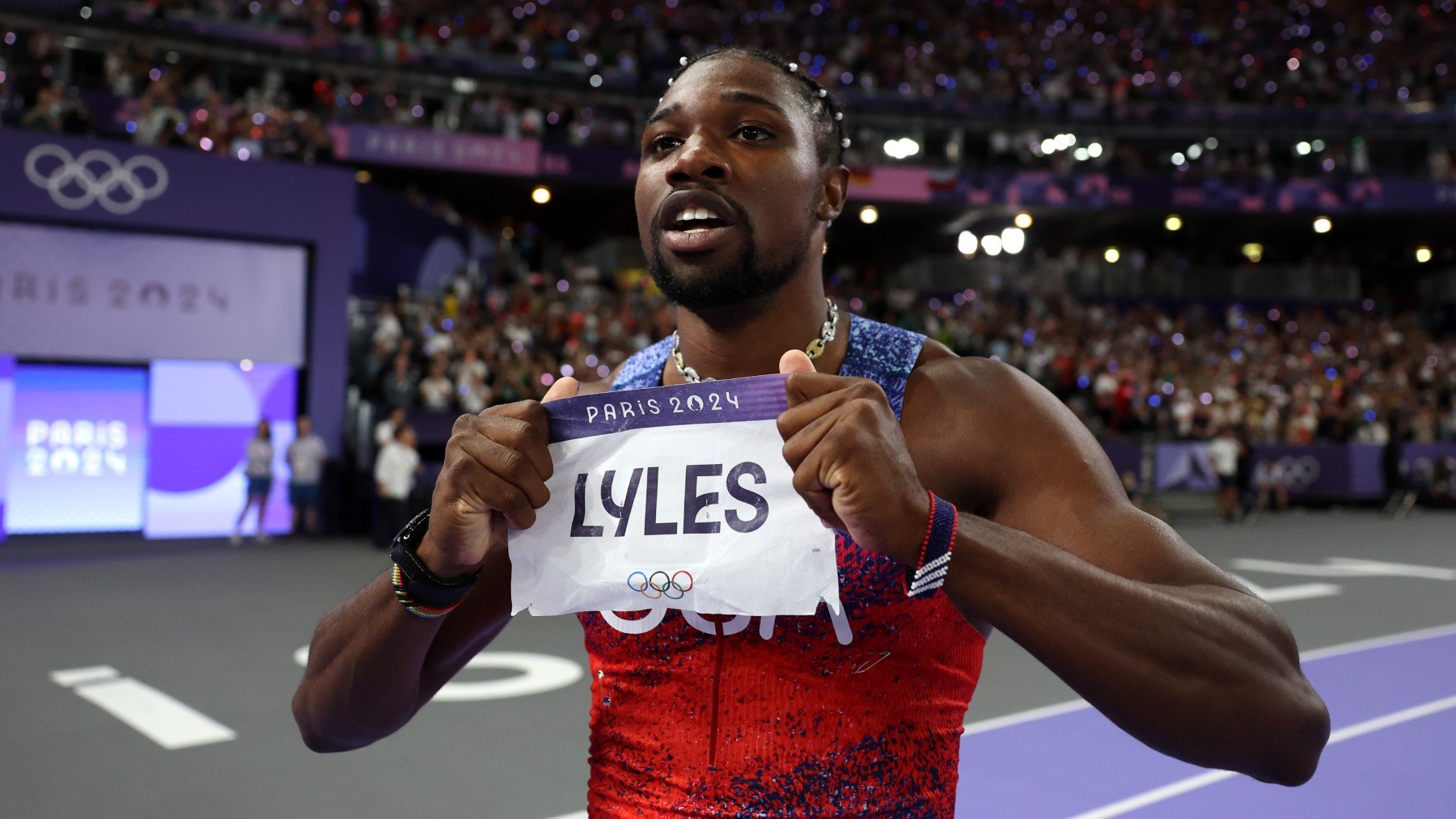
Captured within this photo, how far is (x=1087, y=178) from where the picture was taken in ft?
85.1

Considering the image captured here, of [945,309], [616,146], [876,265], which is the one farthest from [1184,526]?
[876,265]

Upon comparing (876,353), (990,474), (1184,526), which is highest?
(876,353)

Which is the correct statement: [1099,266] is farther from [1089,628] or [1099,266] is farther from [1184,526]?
[1089,628]

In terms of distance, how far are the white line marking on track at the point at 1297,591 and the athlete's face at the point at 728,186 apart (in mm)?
7992

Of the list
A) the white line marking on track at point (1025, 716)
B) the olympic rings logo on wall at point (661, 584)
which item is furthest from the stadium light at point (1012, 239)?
the olympic rings logo on wall at point (661, 584)

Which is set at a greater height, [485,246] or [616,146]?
[616,146]

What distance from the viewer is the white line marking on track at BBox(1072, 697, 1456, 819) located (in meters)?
3.89

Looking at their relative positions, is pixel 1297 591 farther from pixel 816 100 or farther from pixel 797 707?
pixel 797 707

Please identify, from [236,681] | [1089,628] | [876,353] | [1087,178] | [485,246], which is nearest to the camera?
[1089,628]

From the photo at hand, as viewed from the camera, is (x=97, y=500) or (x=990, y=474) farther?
(x=97, y=500)

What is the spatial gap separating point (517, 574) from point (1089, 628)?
3.07ft

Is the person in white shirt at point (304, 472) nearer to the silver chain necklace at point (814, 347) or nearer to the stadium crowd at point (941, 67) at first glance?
the stadium crowd at point (941, 67)

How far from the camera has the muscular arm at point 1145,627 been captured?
4.48ft

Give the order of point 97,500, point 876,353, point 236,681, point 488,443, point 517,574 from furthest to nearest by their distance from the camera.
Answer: point 97,500 < point 236,681 < point 876,353 < point 517,574 < point 488,443
